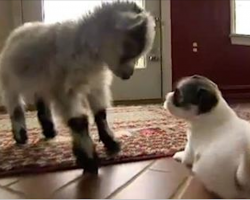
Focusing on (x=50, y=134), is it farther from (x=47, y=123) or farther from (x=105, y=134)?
(x=105, y=134)

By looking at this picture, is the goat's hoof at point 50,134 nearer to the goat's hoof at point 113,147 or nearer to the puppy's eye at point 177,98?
the goat's hoof at point 113,147

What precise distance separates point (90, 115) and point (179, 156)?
358 mm

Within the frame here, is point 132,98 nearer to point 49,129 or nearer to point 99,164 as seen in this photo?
point 49,129

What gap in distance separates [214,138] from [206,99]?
102 mm

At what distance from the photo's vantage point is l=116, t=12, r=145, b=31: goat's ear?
1.42 m

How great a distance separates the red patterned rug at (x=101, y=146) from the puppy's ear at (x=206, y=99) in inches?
18.5

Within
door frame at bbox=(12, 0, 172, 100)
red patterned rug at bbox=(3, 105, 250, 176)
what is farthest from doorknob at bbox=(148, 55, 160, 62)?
red patterned rug at bbox=(3, 105, 250, 176)

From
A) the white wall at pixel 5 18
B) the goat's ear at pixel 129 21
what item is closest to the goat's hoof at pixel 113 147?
the goat's ear at pixel 129 21

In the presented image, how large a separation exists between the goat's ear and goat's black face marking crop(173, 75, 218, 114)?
11.2 inches

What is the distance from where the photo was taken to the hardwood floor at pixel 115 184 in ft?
4.06

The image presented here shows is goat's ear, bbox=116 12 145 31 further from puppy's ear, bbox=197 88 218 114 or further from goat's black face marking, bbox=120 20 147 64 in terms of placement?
puppy's ear, bbox=197 88 218 114

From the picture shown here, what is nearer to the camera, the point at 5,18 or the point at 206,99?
the point at 206,99

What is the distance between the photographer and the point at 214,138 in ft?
3.90

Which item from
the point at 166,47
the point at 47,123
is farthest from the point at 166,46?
the point at 47,123
